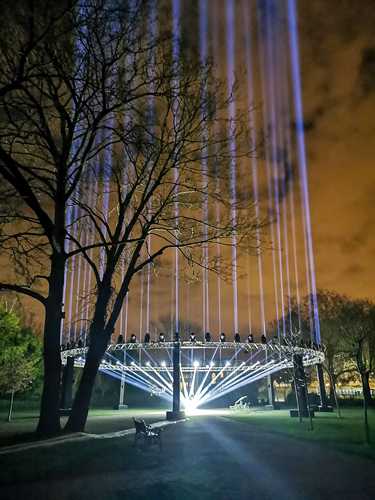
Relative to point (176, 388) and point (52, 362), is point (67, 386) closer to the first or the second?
point (176, 388)

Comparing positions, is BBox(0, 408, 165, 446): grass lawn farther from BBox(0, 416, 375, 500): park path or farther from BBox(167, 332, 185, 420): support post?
BBox(0, 416, 375, 500): park path

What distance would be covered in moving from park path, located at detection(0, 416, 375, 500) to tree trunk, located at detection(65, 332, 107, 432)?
2.37 meters

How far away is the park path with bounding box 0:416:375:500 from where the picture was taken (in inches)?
227

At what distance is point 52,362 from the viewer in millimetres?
10055

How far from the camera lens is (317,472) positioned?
7402 millimetres

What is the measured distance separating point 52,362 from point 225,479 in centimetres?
561

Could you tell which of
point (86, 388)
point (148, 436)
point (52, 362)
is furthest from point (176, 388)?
point (52, 362)

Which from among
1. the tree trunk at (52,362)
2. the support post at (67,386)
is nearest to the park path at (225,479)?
the tree trunk at (52,362)

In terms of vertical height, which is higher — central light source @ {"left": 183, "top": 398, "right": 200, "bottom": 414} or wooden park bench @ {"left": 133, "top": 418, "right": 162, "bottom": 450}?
wooden park bench @ {"left": 133, "top": 418, "right": 162, "bottom": 450}

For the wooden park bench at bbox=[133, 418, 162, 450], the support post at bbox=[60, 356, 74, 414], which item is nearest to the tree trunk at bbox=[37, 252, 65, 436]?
the wooden park bench at bbox=[133, 418, 162, 450]

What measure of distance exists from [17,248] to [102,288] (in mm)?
2739

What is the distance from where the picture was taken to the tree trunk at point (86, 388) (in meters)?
10.7

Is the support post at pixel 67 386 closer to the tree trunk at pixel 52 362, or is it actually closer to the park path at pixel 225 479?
the tree trunk at pixel 52 362

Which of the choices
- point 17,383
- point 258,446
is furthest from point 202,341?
point 258,446
